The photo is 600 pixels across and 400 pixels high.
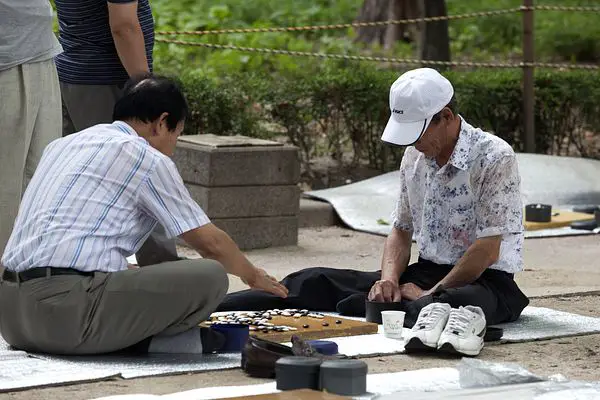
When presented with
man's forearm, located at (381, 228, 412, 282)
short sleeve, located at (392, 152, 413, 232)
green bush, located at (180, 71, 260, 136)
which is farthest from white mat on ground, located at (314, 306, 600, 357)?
green bush, located at (180, 71, 260, 136)

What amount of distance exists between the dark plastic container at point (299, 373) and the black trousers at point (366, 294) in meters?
1.23

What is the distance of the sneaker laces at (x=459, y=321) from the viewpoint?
16.8 feet

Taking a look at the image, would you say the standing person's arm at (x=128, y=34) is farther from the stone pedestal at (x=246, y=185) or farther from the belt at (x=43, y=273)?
the stone pedestal at (x=246, y=185)

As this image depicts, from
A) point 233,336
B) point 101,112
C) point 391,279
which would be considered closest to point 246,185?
point 101,112

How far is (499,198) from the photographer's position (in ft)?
18.4

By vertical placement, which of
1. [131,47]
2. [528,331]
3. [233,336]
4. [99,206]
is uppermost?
[131,47]

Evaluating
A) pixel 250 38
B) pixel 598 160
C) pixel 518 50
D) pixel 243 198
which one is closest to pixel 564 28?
pixel 518 50

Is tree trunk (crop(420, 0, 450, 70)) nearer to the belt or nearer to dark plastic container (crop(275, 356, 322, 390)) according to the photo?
the belt

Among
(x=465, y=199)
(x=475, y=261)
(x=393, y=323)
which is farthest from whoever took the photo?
(x=465, y=199)

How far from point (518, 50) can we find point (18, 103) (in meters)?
12.7

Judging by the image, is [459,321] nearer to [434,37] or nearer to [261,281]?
[261,281]

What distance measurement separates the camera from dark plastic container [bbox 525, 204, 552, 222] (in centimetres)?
906

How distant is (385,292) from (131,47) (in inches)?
61.0

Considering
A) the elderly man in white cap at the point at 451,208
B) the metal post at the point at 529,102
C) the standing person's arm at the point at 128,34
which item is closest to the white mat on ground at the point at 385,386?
the elderly man in white cap at the point at 451,208
